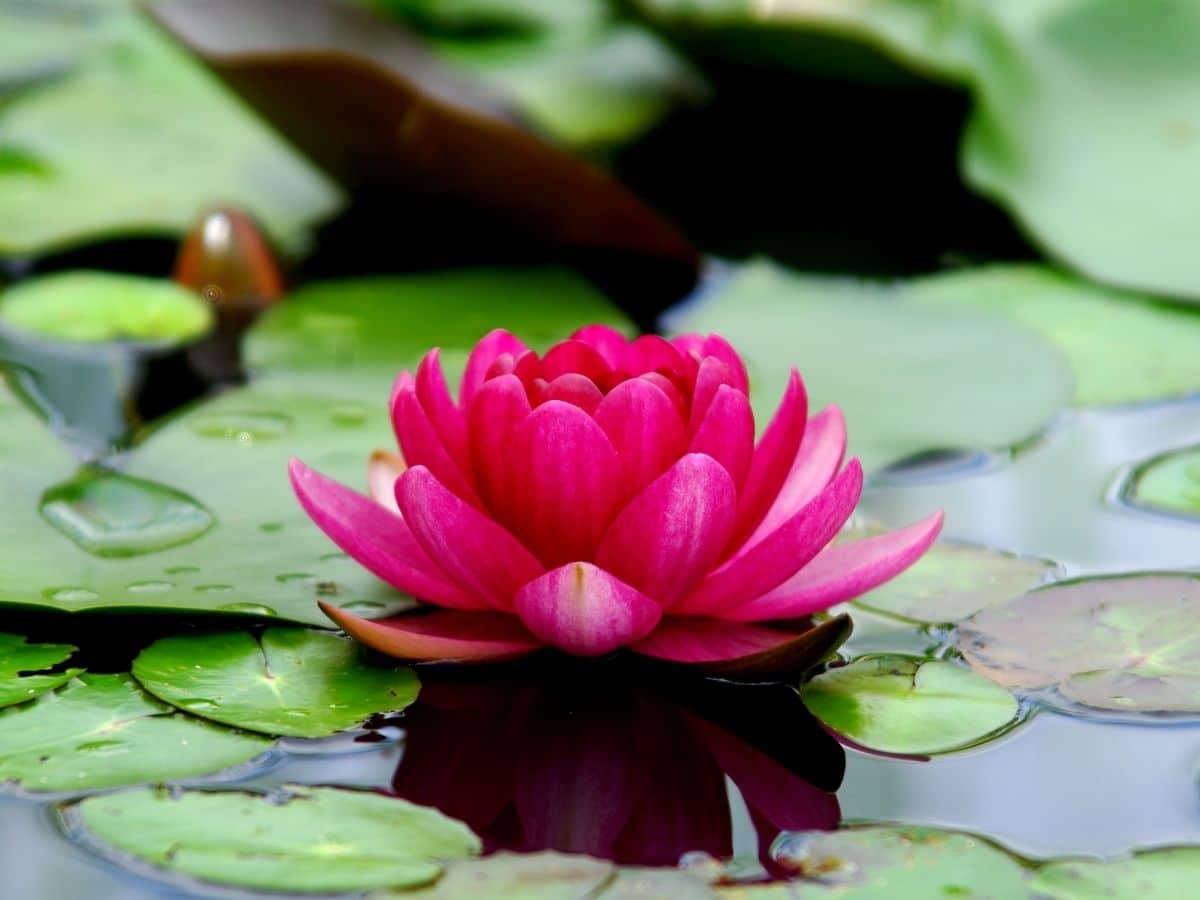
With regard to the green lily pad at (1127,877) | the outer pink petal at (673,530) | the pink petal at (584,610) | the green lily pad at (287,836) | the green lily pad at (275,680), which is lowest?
the green lily pad at (287,836)

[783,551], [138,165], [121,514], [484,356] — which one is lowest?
[121,514]

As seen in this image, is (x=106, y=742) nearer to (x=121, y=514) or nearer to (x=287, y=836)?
(x=287, y=836)

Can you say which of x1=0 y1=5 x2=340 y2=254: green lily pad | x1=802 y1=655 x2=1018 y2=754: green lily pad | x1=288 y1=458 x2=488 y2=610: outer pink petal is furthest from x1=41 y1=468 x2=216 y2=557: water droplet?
x1=0 y1=5 x2=340 y2=254: green lily pad

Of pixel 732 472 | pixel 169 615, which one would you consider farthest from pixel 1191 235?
pixel 169 615

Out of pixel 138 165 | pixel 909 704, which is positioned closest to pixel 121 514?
pixel 909 704

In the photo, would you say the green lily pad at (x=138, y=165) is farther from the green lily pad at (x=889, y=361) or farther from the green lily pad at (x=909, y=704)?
the green lily pad at (x=909, y=704)

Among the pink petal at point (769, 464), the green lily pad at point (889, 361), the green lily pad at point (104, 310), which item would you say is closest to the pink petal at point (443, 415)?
the pink petal at point (769, 464)
